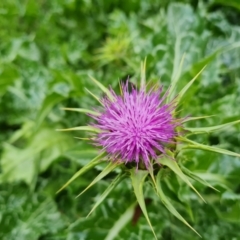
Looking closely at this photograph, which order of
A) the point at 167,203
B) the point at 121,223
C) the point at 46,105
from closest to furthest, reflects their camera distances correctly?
the point at 167,203, the point at 121,223, the point at 46,105

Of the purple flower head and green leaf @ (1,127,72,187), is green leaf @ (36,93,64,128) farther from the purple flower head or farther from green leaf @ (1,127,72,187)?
the purple flower head

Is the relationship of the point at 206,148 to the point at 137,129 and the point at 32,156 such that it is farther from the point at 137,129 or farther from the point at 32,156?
the point at 32,156

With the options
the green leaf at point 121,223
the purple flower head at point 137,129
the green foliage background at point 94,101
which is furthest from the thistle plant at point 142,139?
the green leaf at point 121,223

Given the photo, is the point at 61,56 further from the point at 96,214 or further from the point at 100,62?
the point at 96,214

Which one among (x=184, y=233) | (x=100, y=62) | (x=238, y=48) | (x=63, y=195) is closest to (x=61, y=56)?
(x=100, y=62)

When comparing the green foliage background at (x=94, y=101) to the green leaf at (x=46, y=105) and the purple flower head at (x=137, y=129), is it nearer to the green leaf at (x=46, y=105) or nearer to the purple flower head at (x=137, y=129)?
the green leaf at (x=46, y=105)

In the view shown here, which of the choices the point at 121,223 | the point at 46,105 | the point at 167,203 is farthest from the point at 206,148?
the point at 46,105
